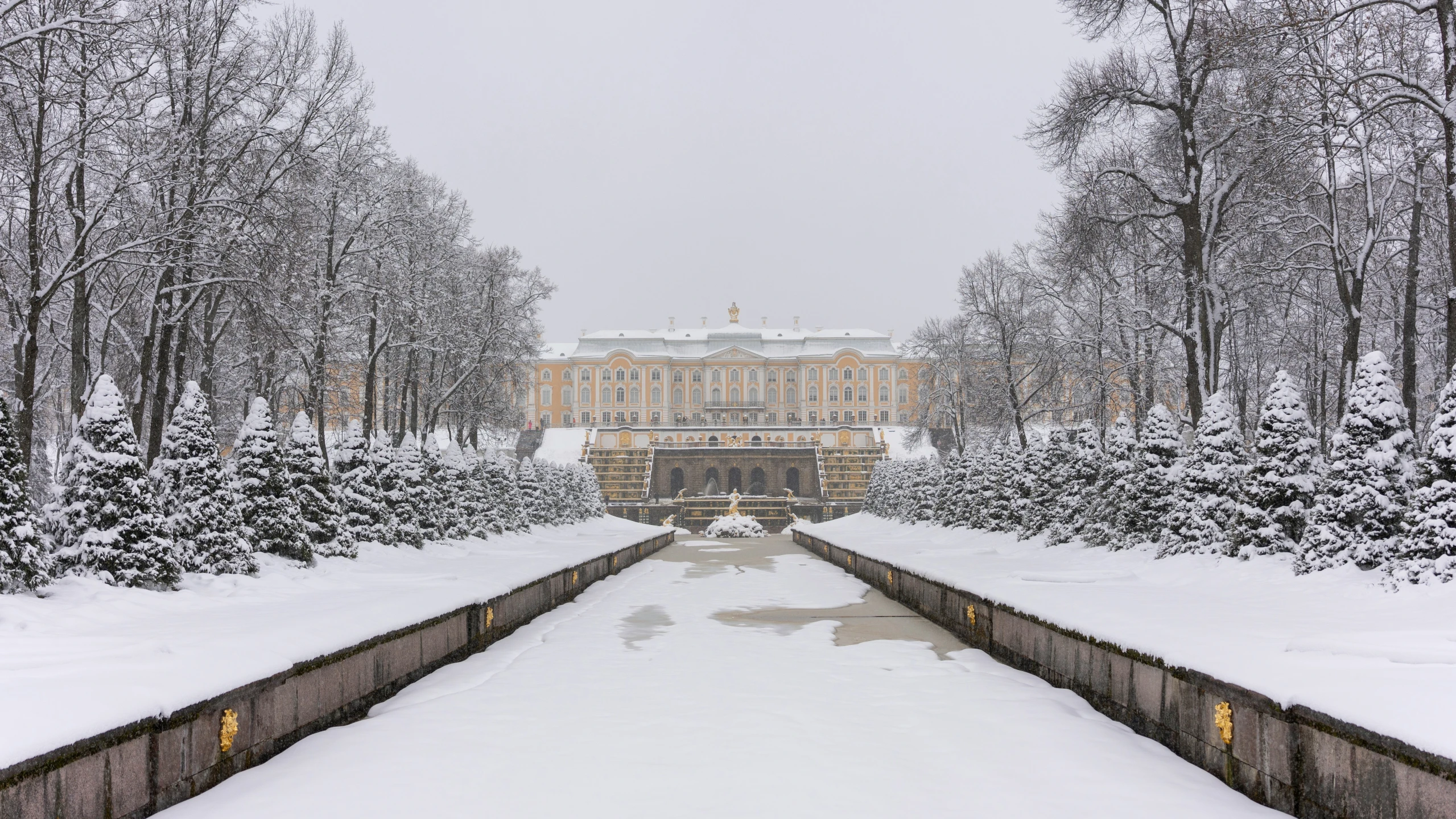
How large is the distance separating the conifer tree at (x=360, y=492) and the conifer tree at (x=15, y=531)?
31.7ft

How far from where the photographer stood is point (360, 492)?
1991cm

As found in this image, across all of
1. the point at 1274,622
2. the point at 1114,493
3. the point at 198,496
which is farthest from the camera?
the point at 1114,493

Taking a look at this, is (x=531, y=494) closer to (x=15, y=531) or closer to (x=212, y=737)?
→ (x=15, y=531)

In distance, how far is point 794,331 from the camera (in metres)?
130

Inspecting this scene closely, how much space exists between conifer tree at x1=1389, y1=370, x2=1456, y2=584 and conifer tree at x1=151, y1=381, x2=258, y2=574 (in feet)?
43.1

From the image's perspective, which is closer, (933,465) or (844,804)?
(844,804)

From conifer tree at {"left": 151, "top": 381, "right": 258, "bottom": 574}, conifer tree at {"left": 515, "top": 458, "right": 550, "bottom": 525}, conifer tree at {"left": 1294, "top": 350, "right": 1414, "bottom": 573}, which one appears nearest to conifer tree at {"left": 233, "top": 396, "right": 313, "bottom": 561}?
conifer tree at {"left": 151, "top": 381, "right": 258, "bottom": 574}

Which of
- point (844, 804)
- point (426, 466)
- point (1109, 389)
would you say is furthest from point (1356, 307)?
point (426, 466)

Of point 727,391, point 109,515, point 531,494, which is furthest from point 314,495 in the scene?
point 727,391

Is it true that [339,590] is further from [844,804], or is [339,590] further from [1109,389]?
[1109,389]

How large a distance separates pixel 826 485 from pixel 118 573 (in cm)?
7133

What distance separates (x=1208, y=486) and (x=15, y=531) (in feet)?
49.7

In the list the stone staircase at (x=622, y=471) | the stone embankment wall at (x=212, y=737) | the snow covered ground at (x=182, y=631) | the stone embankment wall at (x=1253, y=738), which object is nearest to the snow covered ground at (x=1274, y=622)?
the stone embankment wall at (x=1253, y=738)

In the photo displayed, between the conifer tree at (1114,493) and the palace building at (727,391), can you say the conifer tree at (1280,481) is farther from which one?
the palace building at (727,391)
